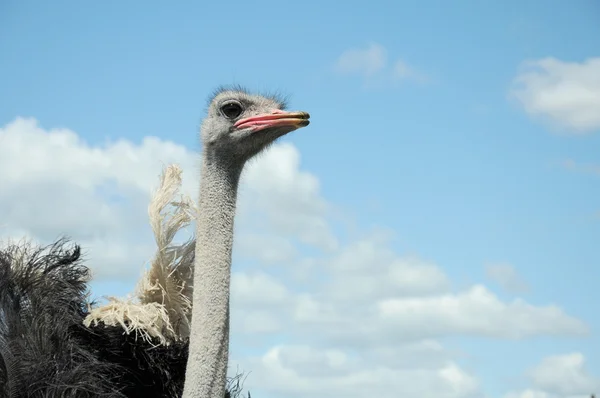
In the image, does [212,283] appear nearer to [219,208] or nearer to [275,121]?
[219,208]

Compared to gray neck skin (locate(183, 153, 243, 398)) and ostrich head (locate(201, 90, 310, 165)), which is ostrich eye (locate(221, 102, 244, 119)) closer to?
ostrich head (locate(201, 90, 310, 165))

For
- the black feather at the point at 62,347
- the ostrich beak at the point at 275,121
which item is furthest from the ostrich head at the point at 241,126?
the black feather at the point at 62,347

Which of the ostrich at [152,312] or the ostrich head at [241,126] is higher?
the ostrich head at [241,126]

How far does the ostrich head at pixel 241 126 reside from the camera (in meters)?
5.82

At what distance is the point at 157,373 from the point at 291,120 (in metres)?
1.87

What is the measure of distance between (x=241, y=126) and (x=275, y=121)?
197 millimetres

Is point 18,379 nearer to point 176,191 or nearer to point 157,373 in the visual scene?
point 157,373

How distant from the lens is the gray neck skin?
→ 5.26 metres

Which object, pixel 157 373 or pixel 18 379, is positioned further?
pixel 157 373

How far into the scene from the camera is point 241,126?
5.87 m

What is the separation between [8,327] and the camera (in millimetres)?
6176

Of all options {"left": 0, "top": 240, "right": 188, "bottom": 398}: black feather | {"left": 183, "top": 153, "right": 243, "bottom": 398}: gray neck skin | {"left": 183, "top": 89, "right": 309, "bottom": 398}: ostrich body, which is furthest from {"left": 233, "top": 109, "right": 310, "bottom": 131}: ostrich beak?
{"left": 0, "top": 240, "right": 188, "bottom": 398}: black feather

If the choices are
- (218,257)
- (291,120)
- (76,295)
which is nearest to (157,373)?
(76,295)

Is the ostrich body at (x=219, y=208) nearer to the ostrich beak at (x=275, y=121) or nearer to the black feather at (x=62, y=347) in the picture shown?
the ostrich beak at (x=275, y=121)
